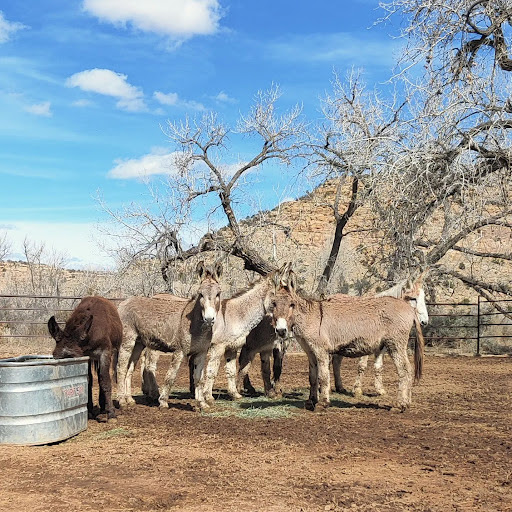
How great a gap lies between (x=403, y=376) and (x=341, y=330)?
1276 mm

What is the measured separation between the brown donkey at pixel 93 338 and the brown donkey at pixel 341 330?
8.89 ft

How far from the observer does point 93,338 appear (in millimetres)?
9398

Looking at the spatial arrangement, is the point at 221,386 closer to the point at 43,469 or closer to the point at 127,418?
the point at 127,418

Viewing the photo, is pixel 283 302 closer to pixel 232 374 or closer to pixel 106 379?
pixel 232 374

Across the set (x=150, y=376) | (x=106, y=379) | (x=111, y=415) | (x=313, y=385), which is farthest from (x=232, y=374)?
(x=106, y=379)

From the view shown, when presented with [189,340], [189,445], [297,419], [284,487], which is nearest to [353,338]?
[297,419]

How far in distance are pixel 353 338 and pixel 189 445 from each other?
3.76 metres

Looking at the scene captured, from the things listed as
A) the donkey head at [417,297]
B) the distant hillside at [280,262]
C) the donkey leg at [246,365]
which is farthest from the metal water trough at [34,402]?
the distant hillside at [280,262]

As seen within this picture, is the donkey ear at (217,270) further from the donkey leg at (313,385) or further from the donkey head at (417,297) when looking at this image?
the donkey head at (417,297)

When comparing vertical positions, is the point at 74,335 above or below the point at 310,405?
above

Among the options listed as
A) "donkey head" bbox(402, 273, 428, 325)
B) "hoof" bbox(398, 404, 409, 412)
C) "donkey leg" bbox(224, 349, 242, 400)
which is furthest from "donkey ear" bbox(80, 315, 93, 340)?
"donkey head" bbox(402, 273, 428, 325)

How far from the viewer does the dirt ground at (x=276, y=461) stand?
5742 mm

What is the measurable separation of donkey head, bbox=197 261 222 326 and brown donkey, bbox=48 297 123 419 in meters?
1.46

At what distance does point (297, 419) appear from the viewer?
9.69 m
